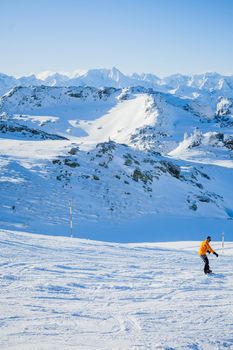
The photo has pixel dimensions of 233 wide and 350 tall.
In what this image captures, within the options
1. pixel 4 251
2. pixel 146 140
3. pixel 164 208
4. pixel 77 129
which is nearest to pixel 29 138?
pixel 164 208

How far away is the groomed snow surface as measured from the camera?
7.20m

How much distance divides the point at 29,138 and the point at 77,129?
48261 millimetres

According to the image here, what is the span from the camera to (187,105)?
120188 millimetres

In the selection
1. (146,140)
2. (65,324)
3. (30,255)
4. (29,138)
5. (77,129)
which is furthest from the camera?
(77,129)

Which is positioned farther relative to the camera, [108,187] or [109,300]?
[108,187]

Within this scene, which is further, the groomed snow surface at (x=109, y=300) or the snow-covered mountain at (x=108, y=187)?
the snow-covered mountain at (x=108, y=187)

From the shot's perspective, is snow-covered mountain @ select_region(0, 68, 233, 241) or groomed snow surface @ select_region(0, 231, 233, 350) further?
snow-covered mountain @ select_region(0, 68, 233, 241)

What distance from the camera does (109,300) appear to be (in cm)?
963

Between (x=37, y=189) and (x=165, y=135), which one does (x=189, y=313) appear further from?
(x=165, y=135)

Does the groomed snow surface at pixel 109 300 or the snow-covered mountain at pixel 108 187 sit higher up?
the groomed snow surface at pixel 109 300

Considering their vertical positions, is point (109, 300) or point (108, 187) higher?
point (109, 300)

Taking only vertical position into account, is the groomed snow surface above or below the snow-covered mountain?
above

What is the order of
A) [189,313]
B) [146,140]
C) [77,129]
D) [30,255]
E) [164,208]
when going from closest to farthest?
[189,313], [30,255], [164,208], [146,140], [77,129]

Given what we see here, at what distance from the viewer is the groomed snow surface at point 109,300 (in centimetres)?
720
